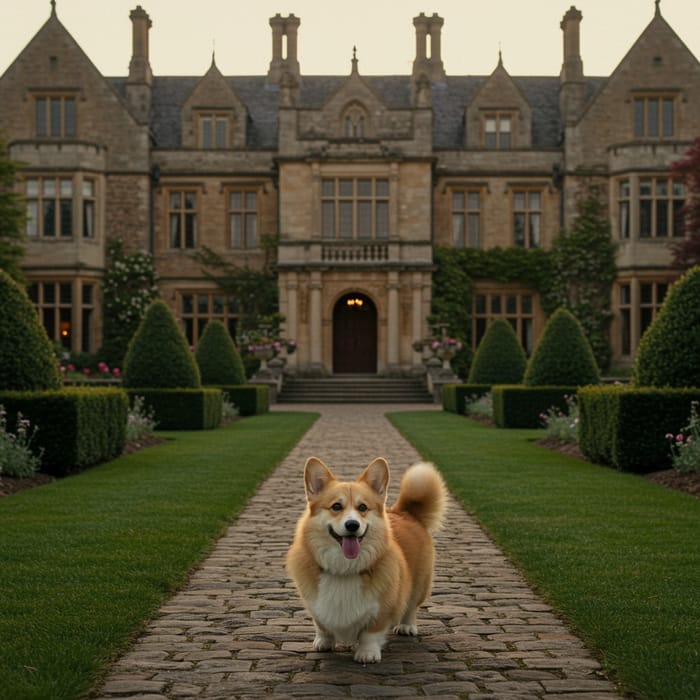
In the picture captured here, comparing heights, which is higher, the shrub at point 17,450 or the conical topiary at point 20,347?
the conical topiary at point 20,347

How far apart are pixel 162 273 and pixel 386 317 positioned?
316 inches

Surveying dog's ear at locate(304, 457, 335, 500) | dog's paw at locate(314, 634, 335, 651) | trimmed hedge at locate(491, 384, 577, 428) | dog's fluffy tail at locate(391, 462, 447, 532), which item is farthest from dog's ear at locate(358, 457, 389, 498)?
trimmed hedge at locate(491, 384, 577, 428)

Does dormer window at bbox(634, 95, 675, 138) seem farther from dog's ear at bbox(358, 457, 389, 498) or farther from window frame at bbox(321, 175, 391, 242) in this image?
dog's ear at bbox(358, 457, 389, 498)

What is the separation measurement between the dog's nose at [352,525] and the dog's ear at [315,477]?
0.28 metres

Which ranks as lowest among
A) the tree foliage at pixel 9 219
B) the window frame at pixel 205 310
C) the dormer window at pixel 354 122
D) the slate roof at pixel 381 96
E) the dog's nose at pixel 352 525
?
the dog's nose at pixel 352 525

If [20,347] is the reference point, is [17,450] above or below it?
below

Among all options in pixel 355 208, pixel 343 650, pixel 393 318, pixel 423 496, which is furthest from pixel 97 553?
pixel 355 208

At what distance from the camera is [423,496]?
18.4 ft

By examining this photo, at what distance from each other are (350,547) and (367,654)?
0.57 meters

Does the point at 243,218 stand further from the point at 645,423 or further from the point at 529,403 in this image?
the point at 645,423

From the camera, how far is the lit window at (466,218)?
117 feet

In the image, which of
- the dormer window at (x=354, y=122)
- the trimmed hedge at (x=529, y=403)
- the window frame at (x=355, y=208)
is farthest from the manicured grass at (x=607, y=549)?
the dormer window at (x=354, y=122)

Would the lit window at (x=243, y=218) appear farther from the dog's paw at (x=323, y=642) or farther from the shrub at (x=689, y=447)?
the dog's paw at (x=323, y=642)

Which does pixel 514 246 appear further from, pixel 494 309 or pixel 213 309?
pixel 213 309
